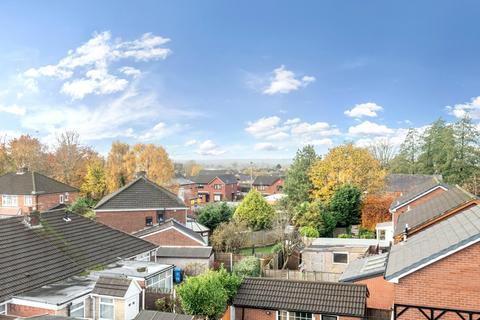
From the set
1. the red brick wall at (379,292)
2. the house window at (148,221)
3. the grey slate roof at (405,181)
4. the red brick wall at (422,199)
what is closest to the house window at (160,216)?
the house window at (148,221)

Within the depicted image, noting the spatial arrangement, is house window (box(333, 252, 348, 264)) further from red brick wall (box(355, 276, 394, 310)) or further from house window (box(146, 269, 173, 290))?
house window (box(146, 269, 173, 290))

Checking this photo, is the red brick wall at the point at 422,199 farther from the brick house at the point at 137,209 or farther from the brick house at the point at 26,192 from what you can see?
the brick house at the point at 26,192

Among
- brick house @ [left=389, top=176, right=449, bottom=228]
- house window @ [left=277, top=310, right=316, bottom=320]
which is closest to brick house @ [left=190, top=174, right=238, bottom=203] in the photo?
brick house @ [left=389, top=176, right=449, bottom=228]

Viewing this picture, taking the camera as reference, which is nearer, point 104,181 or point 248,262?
point 248,262

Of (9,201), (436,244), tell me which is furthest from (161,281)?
(9,201)

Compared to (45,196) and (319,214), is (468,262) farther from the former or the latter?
(45,196)

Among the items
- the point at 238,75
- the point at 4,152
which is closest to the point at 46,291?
the point at 238,75
